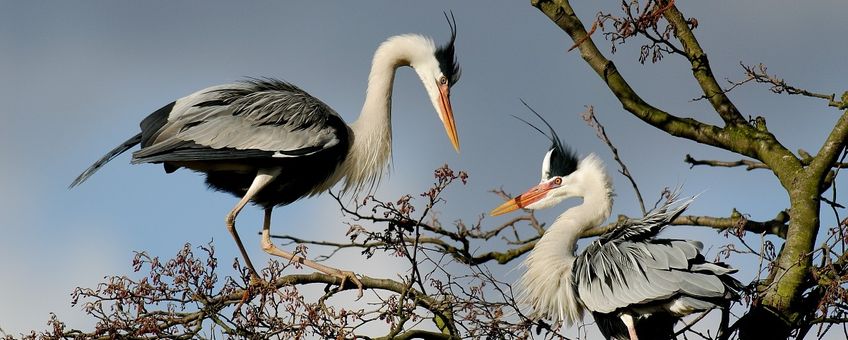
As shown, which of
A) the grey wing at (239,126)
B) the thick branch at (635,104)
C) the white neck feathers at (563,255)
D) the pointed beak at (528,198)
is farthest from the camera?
the pointed beak at (528,198)

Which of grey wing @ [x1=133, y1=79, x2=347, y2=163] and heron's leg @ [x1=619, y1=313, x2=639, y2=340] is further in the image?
grey wing @ [x1=133, y1=79, x2=347, y2=163]

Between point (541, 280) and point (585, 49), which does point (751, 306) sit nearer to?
point (541, 280)

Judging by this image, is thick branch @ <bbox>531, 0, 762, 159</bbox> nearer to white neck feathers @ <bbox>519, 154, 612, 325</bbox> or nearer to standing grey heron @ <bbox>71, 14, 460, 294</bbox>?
white neck feathers @ <bbox>519, 154, 612, 325</bbox>

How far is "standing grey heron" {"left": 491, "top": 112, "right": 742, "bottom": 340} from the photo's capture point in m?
6.40

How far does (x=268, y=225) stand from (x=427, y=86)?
160 centimetres

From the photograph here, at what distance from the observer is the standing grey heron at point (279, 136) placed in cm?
744

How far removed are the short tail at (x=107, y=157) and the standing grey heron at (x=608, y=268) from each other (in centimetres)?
258

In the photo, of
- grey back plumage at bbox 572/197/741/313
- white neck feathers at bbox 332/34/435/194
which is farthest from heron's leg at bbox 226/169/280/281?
grey back plumage at bbox 572/197/741/313

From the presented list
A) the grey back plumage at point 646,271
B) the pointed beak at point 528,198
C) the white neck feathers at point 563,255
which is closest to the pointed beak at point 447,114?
the pointed beak at point 528,198

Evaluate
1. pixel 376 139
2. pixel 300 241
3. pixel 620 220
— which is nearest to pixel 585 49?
pixel 620 220

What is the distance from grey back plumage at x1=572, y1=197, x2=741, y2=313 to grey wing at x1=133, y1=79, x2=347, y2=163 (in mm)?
1998

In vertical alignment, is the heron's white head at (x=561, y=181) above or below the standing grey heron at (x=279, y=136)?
below

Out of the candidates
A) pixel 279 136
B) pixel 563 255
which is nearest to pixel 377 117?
pixel 279 136

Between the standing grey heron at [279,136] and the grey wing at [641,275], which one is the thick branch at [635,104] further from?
the standing grey heron at [279,136]
